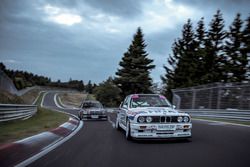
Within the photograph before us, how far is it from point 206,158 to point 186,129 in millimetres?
2760

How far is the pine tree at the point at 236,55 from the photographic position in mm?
44188

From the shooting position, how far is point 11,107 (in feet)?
56.2

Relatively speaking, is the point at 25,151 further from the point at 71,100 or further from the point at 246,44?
the point at 71,100

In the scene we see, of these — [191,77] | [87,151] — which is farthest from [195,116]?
[191,77]

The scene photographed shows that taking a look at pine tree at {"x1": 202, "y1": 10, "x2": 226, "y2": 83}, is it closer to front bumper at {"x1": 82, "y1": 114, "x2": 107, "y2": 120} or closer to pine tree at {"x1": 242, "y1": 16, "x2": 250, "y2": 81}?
pine tree at {"x1": 242, "y1": 16, "x2": 250, "y2": 81}

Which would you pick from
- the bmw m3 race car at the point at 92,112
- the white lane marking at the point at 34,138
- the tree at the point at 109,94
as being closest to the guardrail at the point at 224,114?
the bmw m3 race car at the point at 92,112

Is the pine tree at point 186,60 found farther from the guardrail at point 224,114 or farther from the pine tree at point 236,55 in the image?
the guardrail at point 224,114

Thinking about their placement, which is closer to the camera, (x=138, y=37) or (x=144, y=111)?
(x=144, y=111)

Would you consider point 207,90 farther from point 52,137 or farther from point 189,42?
point 189,42

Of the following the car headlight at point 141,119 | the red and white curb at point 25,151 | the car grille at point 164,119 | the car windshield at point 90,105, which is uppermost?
the car windshield at point 90,105

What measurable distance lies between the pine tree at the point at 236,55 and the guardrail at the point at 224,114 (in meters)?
18.9

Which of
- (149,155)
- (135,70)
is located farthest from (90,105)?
(135,70)

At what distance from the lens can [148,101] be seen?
37.8ft

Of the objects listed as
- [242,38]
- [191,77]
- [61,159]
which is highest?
[242,38]
